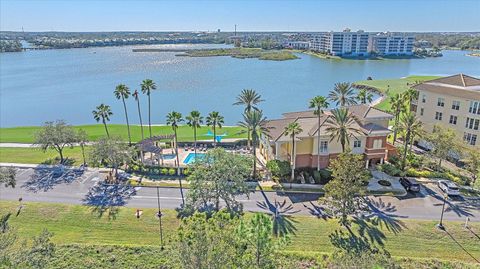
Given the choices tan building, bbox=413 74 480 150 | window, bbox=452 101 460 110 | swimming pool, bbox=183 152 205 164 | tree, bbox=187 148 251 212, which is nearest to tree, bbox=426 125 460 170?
tan building, bbox=413 74 480 150

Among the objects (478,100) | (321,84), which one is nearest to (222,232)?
(478,100)

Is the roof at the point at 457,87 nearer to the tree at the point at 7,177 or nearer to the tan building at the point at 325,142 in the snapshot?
the tan building at the point at 325,142

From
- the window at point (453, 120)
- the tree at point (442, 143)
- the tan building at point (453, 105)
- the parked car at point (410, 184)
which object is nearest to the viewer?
the parked car at point (410, 184)

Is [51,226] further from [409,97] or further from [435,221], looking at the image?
[409,97]

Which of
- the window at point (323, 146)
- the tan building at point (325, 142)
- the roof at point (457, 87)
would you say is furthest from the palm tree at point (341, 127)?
the roof at point (457, 87)

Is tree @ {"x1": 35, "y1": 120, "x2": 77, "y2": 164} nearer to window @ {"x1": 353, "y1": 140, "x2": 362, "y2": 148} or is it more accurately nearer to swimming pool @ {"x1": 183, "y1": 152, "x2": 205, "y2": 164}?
swimming pool @ {"x1": 183, "y1": 152, "x2": 205, "y2": 164}

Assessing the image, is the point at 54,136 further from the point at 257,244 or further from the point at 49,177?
the point at 257,244
